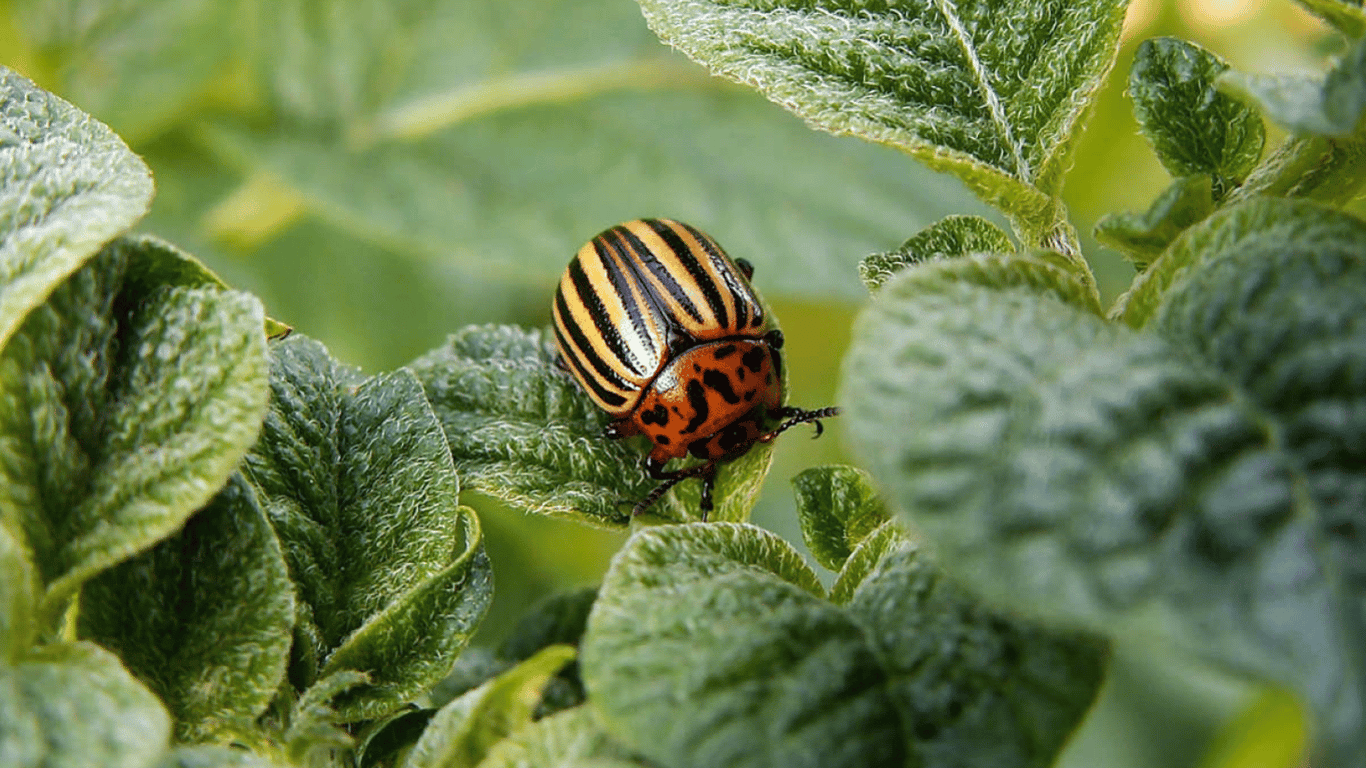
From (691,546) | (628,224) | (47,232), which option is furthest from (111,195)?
(628,224)

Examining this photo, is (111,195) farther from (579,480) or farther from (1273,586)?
(1273,586)

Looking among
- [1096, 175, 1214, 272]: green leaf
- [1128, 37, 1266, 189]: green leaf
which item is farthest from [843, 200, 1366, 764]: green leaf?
[1128, 37, 1266, 189]: green leaf

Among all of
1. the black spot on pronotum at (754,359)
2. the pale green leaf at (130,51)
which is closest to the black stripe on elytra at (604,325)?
the black spot on pronotum at (754,359)

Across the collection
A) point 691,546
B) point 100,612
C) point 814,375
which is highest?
point 691,546

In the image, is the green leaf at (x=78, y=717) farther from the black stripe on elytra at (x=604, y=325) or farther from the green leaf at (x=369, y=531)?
the black stripe on elytra at (x=604, y=325)

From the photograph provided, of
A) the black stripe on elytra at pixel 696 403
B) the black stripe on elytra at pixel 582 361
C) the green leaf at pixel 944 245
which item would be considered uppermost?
the green leaf at pixel 944 245

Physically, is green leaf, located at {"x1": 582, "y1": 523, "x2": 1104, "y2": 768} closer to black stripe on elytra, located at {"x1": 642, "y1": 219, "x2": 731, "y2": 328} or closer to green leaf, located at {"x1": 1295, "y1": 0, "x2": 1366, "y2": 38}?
green leaf, located at {"x1": 1295, "y1": 0, "x2": 1366, "y2": 38}
